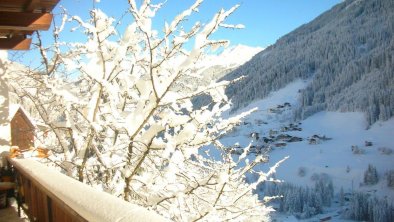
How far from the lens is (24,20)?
3910 mm

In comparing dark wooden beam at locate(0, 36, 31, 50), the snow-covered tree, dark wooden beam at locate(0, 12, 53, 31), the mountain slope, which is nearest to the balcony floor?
dark wooden beam at locate(0, 36, 31, 50)

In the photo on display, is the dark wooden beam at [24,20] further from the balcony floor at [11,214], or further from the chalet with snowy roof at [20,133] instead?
the chalet with snowy roof at [20,133]

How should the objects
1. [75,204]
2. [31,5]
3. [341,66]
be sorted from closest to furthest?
[75,204] < [31,5] < [341,66]

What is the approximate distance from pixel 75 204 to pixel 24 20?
7.94 ft

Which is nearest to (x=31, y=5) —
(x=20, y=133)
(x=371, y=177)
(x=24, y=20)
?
(x=24, y=20)

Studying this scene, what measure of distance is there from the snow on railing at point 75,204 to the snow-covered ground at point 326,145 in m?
39.9

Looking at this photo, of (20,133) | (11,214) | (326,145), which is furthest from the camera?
(326,145)

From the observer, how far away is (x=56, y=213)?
3207 mm

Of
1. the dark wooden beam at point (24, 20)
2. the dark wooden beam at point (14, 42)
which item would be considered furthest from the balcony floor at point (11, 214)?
the dark wooden beam at point (24, 20)

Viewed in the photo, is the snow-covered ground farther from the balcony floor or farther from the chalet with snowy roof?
the balcony floor

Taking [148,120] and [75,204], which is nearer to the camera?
[75,204]

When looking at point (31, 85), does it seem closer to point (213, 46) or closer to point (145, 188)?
point (145, 188)

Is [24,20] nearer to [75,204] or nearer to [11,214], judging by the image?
[75,204]

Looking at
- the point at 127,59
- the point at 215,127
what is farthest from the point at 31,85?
the point at 215,127
